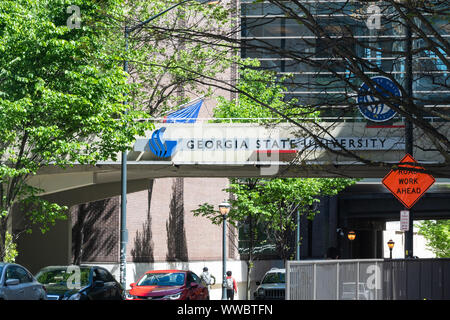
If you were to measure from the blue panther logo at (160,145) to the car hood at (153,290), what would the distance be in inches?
285

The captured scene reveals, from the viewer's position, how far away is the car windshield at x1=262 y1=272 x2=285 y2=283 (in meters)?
30.8

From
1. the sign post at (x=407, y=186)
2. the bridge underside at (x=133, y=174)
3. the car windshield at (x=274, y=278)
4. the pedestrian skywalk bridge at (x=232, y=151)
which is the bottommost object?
the car windshield at (x=274, y=278)

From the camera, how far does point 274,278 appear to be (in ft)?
102

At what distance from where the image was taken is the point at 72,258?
121 feet

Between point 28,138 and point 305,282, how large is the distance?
38.0 ft

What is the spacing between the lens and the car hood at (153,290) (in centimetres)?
2231

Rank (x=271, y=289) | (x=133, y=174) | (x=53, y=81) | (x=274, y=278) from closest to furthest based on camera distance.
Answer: (x=53, y=81)
(x=271, y=289)
(x=274, y=278)
(x=133, y=174)

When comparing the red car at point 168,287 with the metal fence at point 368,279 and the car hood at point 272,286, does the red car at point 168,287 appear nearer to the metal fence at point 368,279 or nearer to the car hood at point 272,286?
the car hood at point 272,286

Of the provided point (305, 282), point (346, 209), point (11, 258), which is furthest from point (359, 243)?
point (305, 282)

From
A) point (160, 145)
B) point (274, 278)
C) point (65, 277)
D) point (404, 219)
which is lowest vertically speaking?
point (274, 278)

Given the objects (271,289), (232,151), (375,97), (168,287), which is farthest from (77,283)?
(271,289)

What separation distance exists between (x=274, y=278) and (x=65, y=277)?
12.8 meters

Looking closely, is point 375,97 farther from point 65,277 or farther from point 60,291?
point 65,277

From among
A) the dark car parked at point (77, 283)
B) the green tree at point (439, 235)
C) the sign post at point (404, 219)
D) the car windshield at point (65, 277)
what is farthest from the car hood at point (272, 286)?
the green tree at point (439, 235)
